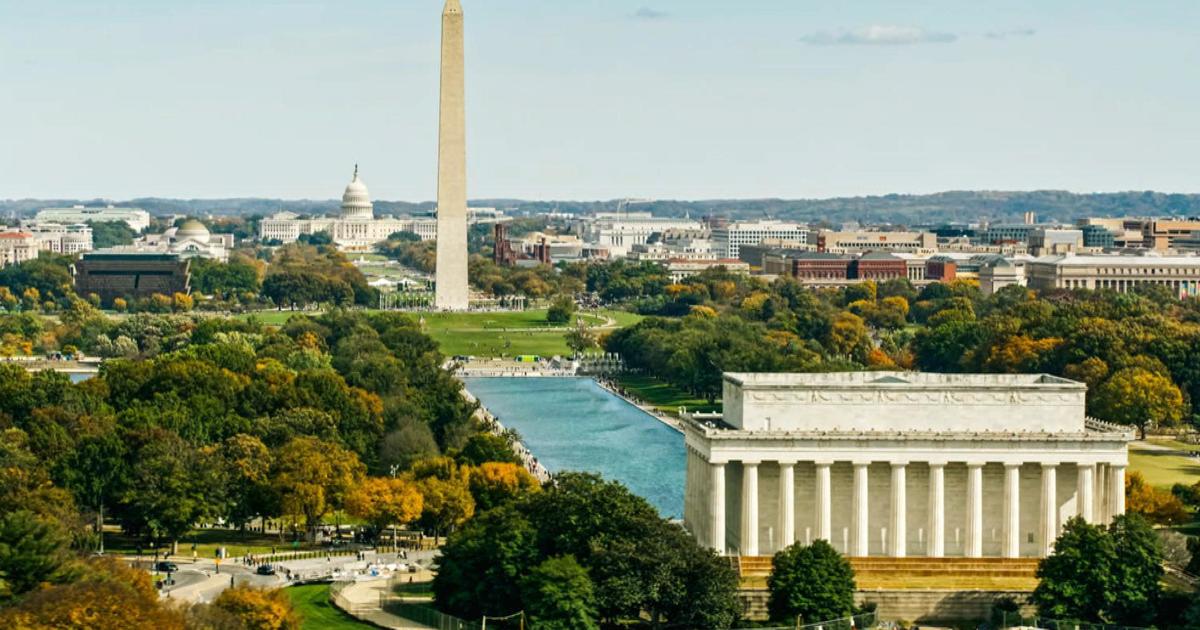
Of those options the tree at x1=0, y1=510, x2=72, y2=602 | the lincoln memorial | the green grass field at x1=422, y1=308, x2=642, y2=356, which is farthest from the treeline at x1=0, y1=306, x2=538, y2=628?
the green grass field at x1=422, y1=308, x2=642, y2=356

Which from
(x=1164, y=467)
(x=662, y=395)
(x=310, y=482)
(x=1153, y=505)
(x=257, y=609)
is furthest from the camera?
(x=662, y=395)

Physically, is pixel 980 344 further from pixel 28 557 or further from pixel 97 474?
pixel 28 557

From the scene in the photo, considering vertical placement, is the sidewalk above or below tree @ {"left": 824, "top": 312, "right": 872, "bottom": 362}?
below

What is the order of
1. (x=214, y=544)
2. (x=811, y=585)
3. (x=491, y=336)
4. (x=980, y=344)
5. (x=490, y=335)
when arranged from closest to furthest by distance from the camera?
(x=811, y=585)
(x=214, y=544)
(x=980, y=344)
(x=491, y=336)
(x=490, y=335)

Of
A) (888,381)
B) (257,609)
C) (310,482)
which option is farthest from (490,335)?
(257,609)

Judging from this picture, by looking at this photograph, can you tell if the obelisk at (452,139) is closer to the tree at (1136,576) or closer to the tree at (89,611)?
the tree at (1136,576)

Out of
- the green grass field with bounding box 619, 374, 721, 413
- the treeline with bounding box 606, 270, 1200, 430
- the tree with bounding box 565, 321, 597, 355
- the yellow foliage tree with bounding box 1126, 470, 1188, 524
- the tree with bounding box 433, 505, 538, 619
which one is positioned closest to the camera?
the tree with bounding box 433, 505, 538, 619

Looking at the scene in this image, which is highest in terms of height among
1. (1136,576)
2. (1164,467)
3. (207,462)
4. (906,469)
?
A: (906,469)

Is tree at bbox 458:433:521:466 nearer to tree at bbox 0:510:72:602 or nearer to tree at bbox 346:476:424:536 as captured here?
tree at bbox 346:476:424:536
